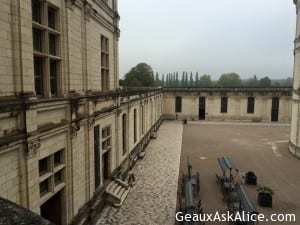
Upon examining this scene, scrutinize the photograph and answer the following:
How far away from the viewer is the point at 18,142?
6.09 metres

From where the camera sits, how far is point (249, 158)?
2112cm

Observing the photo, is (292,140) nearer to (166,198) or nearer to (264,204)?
(264,204)

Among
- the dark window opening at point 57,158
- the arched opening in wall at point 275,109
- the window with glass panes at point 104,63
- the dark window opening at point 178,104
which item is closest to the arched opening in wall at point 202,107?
the dark window opening at point 178,104

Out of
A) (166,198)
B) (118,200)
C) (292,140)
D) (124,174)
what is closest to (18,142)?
(118,200)

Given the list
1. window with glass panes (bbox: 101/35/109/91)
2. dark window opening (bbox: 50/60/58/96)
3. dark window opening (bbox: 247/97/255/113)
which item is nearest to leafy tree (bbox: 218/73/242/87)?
dark window opening (bbox: 247/97/255/113)

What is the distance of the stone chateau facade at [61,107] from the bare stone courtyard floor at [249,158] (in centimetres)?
507

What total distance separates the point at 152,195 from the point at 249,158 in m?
10.4

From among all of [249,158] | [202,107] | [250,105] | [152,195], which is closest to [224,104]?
[202,107]

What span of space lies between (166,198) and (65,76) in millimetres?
7657

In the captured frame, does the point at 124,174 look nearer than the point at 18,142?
No

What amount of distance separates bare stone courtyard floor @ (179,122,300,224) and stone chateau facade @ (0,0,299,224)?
5074 millimetres

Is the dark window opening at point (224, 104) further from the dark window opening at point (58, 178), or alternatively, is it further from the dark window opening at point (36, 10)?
the dark window opening at point (36, 10)

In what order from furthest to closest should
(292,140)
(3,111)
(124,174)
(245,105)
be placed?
(245,105), (292,140), (124,174), (3,111)

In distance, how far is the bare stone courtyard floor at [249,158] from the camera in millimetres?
13470
